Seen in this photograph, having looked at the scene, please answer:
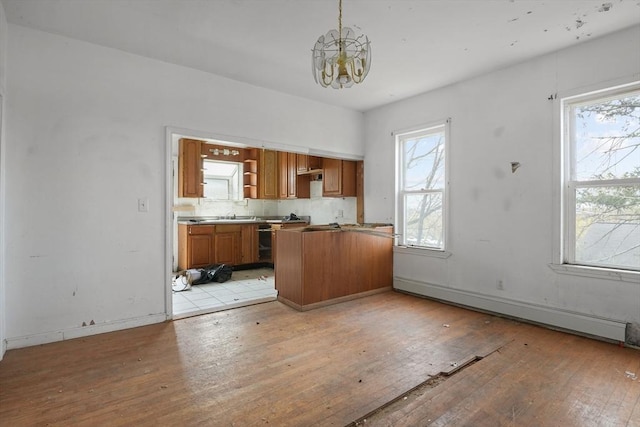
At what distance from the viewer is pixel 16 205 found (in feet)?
8.65

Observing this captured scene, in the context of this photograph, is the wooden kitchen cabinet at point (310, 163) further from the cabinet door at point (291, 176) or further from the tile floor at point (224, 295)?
→ the tile floor at point (224, 295)

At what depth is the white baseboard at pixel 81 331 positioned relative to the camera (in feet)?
8.65

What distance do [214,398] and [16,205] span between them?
227 cm

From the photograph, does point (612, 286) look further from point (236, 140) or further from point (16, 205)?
point (16, 205)

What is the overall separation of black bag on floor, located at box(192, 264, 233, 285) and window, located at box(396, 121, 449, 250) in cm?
272

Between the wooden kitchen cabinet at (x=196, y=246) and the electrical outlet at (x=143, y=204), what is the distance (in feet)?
7.40

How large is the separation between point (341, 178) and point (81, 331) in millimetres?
3602

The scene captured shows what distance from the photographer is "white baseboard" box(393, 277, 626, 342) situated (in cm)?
279

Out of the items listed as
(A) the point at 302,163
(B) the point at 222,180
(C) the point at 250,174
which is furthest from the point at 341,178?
(B) the point at 222,180

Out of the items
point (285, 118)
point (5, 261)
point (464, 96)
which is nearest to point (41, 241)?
point (5, 261)

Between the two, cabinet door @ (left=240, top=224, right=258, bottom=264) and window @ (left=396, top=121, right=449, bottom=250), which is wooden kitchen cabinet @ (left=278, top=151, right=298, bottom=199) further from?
window @ (left=396, top=121, right=449, bottom=250)

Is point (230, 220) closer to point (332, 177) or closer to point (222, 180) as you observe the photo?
point (222, 180)

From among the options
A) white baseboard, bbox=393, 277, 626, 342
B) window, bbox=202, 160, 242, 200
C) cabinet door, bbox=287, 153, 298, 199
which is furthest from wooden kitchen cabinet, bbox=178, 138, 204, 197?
white baseboard, bbox=393, 277, 626, 342

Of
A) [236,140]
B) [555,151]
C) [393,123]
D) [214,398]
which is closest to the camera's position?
[214,398]
